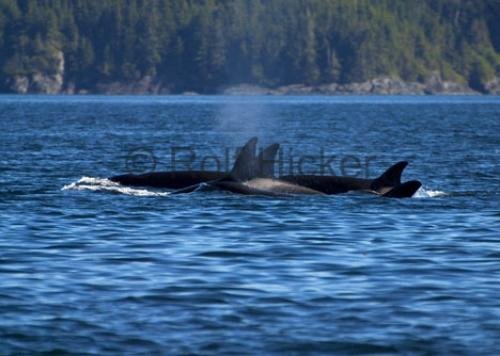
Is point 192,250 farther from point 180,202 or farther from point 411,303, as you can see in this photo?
point 180,202

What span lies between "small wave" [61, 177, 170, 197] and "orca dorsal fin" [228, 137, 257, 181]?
1.75 metres

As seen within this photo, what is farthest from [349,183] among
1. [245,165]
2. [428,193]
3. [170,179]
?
[170,179]

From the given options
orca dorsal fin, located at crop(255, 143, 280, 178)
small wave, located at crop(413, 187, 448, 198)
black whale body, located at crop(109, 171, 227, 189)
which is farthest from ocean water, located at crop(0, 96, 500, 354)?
orca dorsal fin, located at crop(255, 143, 280, 178)

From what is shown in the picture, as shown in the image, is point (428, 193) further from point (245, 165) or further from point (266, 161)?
point (245, 165)

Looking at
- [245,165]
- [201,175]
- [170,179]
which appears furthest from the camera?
[170,179]

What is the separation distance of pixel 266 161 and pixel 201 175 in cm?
255

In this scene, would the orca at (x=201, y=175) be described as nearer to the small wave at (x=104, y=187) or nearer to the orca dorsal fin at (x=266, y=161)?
the orca dorsal fin at (x=266, y=161)

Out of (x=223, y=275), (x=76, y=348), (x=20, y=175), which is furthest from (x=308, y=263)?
(x=20, y=175)

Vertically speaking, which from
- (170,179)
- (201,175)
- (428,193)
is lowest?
(428,193)

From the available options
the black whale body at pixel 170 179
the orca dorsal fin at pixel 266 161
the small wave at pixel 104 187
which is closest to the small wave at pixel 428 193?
the orca dorsal fin at pixel 266 161

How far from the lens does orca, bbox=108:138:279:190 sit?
29.7 meters

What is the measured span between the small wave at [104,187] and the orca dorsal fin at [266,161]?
236cm

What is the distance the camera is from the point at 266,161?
3030cm

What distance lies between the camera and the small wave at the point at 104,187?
30141mm
